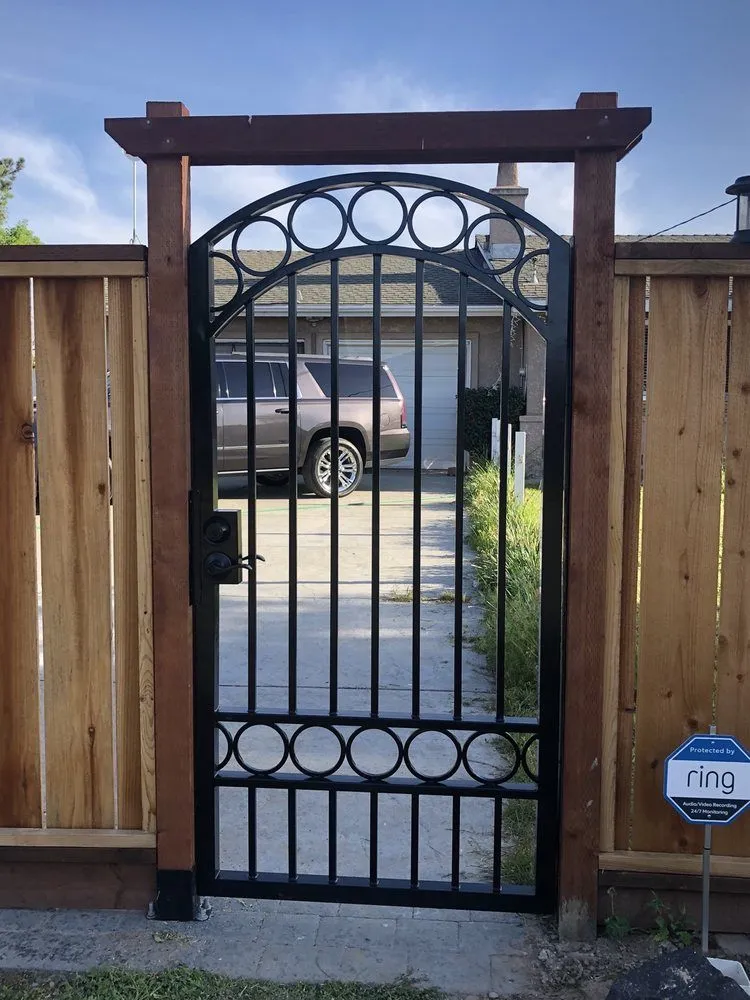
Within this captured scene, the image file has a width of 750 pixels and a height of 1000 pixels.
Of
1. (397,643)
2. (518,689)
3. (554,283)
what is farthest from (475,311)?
(554,283)

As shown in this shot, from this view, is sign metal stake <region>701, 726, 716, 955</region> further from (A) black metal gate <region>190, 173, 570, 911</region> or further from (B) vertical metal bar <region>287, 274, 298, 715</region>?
(B) vertical metal bar <region>287, 274, 298, 715</region>

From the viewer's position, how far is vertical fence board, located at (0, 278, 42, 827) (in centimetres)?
289

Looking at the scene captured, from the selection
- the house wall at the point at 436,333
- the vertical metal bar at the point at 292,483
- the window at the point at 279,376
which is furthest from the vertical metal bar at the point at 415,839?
the house wall at the point at 436,333

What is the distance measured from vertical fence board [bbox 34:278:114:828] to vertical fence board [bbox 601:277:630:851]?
5.17 ft

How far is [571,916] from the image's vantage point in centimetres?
285

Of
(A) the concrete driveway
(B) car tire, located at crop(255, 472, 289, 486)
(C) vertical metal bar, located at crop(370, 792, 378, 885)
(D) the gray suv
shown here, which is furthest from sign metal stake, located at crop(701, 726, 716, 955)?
(B) car tire, located at crop(255, 472, 289, 486)

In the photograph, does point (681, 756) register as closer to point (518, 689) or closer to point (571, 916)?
point (571, 916)

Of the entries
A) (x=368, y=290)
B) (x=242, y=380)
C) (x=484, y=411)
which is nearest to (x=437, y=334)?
(x=484, y=411)

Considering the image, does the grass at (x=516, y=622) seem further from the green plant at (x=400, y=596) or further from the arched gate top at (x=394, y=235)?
the arched gate top at (x=394, y=235)

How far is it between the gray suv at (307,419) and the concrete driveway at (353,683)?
5.21 ft

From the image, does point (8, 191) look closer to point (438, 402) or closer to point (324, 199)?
point (438, 402)

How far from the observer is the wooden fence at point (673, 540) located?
271 centimetres

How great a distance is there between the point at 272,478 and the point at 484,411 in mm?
4902

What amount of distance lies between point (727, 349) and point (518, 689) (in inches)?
104
